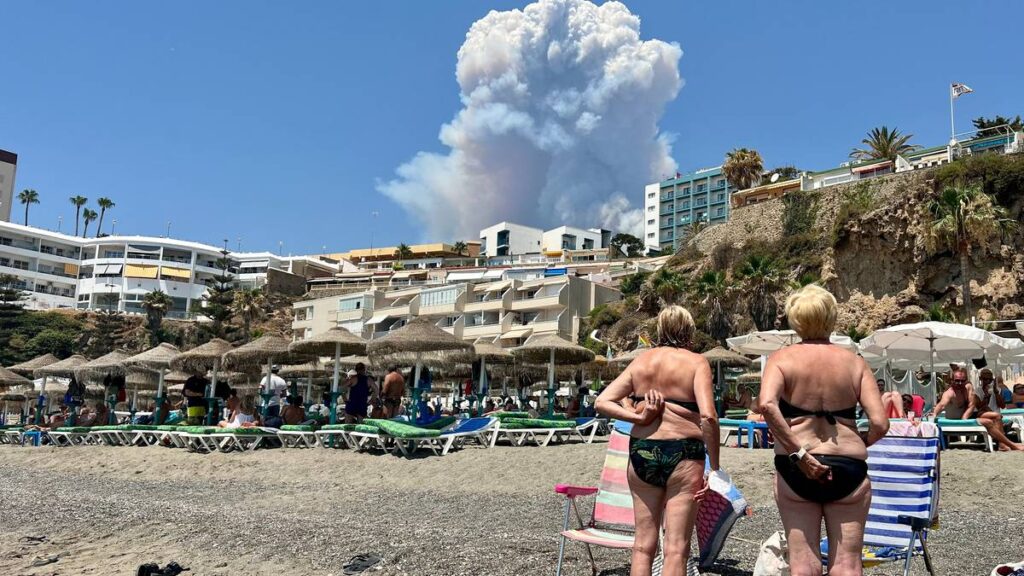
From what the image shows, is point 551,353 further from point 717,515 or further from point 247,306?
point 247,306

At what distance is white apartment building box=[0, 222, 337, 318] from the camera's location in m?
82.4

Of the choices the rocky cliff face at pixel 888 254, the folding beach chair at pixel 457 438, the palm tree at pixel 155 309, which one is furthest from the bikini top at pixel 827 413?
the palm tree at pixel 155 309

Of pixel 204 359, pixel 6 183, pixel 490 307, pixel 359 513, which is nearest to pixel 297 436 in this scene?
pixel 204 359

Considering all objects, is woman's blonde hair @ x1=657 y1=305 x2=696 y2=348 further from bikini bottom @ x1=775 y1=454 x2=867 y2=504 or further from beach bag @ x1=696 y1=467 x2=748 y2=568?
beach bag @ x1=696 y1=467 x2=748 y2=568

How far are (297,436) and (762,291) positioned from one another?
101 feet

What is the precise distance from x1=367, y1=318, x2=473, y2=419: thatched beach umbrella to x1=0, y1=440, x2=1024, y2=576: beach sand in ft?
6.75

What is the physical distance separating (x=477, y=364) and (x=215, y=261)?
78654mm

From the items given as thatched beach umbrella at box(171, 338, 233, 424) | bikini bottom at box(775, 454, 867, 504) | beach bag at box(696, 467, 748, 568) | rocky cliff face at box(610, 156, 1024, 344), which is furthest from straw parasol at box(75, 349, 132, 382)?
rocky cliff face at box(610, 156, 1024, 344)

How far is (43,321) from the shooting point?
7044 centimetres

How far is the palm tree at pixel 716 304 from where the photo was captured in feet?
131

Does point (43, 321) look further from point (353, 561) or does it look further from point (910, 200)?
point (353, 561)

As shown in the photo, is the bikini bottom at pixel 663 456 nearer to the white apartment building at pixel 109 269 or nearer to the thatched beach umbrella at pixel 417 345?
the thatched beach umbrella at pixel 417 345

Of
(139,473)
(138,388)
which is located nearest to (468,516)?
(139,473)

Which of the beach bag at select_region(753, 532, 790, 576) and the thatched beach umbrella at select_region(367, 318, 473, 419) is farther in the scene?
the thatched beach umbrella at select_region(367, 318, 473, 419)
